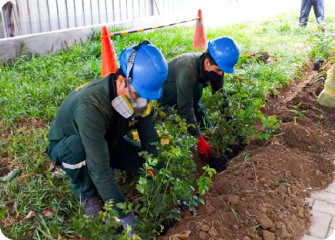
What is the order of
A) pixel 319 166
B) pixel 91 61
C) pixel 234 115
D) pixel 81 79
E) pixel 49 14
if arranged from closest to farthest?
pixel 319 166 → pixel 234 115 → pixel 81 79 → pixel 91 61 → pixel 49 14

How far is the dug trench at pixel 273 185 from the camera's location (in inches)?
95.5

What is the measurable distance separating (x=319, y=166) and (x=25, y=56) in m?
4.79

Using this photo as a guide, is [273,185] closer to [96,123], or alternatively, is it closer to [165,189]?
[165,189]

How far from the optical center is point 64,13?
6.95 meters

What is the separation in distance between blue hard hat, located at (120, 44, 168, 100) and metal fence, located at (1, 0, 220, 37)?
462 centimetres

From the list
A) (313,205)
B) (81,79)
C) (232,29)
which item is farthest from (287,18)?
(313,205)

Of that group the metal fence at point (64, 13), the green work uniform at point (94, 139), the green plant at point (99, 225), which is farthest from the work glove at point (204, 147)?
the metal fence at point (64, 13)

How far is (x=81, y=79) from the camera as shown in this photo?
4.93 m

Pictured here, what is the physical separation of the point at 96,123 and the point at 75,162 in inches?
18.0

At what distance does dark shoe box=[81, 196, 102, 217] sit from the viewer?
8.68 ft

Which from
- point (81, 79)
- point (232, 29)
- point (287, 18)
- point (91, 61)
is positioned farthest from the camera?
point (287, 18)

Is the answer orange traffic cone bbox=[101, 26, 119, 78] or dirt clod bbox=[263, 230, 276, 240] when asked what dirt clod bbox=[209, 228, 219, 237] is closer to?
dirt clod bbox=[263, 230, 276, 240]

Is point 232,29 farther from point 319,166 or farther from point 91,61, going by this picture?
point 319,166

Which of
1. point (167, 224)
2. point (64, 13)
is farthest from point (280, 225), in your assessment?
point (64, 13)
